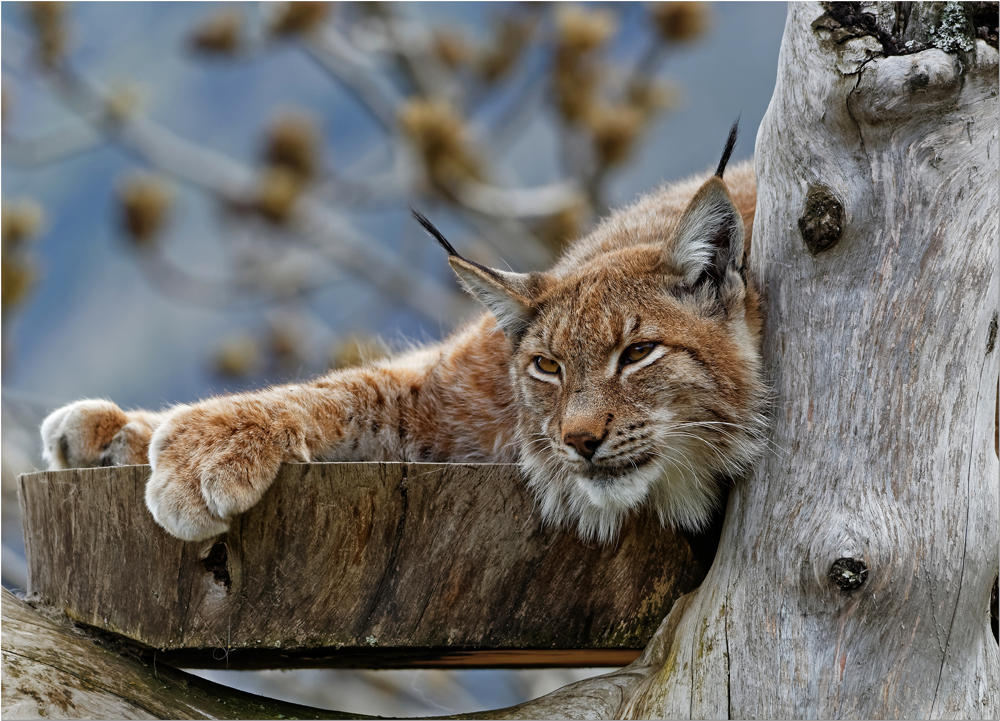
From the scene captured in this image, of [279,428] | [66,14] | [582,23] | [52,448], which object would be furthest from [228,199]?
[279,428]

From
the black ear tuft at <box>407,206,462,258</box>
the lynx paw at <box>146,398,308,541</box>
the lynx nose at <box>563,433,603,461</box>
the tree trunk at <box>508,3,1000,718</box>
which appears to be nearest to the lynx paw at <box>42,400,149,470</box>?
the lynx paw at <box>146,398,308,541</box>

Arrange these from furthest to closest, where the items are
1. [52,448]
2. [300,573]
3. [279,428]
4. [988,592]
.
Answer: [52,448] → [279,428] → [300,573] → [988,592]

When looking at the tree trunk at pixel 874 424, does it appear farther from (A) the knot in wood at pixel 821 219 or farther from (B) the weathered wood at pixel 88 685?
(B) the weathered wood at pixel 88 685

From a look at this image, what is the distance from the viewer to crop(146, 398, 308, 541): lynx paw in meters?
3.16

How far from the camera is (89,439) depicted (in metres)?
4.19

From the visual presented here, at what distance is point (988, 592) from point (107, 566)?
3087 mm

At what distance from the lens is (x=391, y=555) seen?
3.27 metres

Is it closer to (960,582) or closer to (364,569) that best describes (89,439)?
(364,569)

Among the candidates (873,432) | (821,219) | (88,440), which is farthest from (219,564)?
(821,219)

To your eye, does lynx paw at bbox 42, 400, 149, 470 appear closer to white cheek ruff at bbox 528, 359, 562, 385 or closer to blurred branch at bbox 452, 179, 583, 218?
white cheek ruff at bbox 528, 359, 562, 385

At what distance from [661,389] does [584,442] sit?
38cm

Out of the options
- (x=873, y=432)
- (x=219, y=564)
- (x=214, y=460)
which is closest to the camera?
(x=873, y=432)

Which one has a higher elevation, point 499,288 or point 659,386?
point 499,288

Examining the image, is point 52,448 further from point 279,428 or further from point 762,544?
point 762,544
